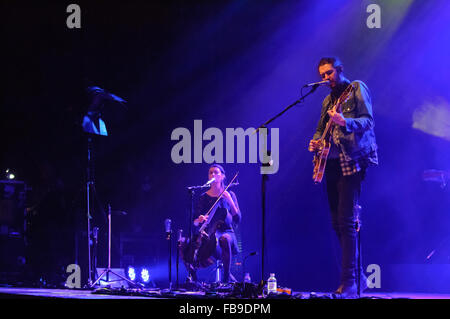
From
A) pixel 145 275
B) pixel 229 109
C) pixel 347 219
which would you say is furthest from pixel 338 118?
pixel 145 275

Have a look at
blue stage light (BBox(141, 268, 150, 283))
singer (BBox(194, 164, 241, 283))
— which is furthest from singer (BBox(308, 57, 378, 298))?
blue stage light (BBox(141, 268, 150, 283))

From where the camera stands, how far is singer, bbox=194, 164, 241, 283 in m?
6.68

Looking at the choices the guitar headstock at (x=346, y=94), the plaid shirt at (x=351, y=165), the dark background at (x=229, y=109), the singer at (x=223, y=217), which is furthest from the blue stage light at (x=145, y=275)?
the guitar headstock at (x=346, y=94)

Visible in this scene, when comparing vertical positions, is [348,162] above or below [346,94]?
below

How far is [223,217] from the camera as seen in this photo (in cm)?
690

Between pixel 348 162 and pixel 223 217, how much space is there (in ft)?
9.09

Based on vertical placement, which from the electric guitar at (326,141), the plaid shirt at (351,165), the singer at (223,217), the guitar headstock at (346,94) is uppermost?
the guitar headstock at (346,94)

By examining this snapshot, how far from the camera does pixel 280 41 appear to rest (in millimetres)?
7980

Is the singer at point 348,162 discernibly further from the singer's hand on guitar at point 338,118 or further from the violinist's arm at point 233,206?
the violinist's arm at point 233,206

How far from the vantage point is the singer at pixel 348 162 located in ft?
14.4

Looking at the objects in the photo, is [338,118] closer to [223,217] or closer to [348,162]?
[348,162]

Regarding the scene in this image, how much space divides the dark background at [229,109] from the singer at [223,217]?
2.60ft

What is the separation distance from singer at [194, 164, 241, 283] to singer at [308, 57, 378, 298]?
2.33 meters
